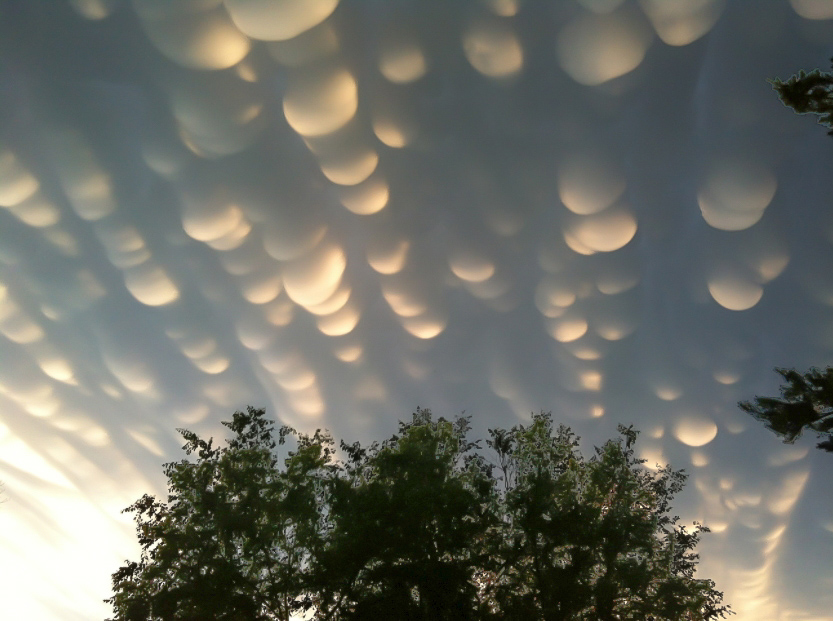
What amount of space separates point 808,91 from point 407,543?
66.7ft

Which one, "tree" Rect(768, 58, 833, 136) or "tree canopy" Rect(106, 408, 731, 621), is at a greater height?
"tree" Rect(768, 58, 833, 136)

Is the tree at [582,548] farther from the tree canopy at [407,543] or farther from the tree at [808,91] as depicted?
the tree at [808,91]

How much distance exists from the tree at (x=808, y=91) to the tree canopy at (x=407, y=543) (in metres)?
16.0

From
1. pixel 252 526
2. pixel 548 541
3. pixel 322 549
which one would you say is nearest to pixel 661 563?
pixel 548 541

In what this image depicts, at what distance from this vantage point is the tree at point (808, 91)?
1049 centimetres

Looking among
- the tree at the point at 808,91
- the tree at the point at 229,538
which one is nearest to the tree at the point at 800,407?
the tree at the point at 808,91

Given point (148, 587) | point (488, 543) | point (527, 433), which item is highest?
point (527, 433)

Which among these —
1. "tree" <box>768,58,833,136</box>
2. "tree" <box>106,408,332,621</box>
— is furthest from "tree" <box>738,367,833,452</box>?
"tree" <box>106,408,332,621</box>

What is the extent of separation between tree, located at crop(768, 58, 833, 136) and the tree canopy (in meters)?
16.0

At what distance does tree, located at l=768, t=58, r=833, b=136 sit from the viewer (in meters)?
10.5

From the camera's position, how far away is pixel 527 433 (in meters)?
22.1

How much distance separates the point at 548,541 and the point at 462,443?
6057mm

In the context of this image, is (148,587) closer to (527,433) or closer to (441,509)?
(441,509)

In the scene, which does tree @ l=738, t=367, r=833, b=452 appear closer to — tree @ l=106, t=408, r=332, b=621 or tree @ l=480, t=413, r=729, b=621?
→ tree @ l=480, t=413, r=729, b=621
